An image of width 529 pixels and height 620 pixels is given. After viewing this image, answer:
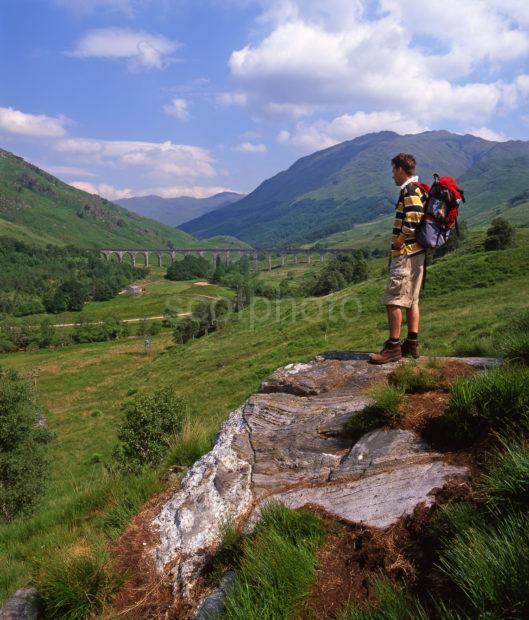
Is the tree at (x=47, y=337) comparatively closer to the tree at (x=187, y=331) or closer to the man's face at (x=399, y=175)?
the tree at (x=187, y=331)

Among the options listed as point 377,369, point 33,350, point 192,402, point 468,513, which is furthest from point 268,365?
point 33,350

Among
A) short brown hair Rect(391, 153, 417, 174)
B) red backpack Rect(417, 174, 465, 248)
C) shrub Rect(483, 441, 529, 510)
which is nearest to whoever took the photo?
A: shrub Rect(483, 441, 529, 510)

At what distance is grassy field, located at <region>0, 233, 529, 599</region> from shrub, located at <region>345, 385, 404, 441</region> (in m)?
2.68

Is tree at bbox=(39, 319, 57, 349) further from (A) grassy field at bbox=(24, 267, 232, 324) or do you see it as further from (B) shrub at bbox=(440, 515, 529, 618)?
(B) shrub at bbox=(440, 515, 529, 618)

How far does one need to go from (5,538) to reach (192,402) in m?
27.3

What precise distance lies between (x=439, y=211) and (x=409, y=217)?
0.58 m

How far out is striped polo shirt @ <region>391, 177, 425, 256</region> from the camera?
27.4ft

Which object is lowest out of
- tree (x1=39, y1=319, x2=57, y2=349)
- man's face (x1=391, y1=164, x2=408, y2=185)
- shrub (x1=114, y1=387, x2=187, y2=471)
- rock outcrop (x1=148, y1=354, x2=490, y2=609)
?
tree (x1=39, y1=319, x2=57, y2=349)

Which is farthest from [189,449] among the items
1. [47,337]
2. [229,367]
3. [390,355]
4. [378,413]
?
[47,337]

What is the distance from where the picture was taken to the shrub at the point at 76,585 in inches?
173

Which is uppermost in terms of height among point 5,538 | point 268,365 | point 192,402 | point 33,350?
point 5,538

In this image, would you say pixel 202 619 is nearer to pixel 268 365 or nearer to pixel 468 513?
pixel 468 513

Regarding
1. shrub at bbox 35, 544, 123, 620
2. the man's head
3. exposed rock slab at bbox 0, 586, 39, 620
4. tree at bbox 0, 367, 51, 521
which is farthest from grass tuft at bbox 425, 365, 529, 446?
tree at bbox 0, 367, 51, 521

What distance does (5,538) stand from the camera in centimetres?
705
